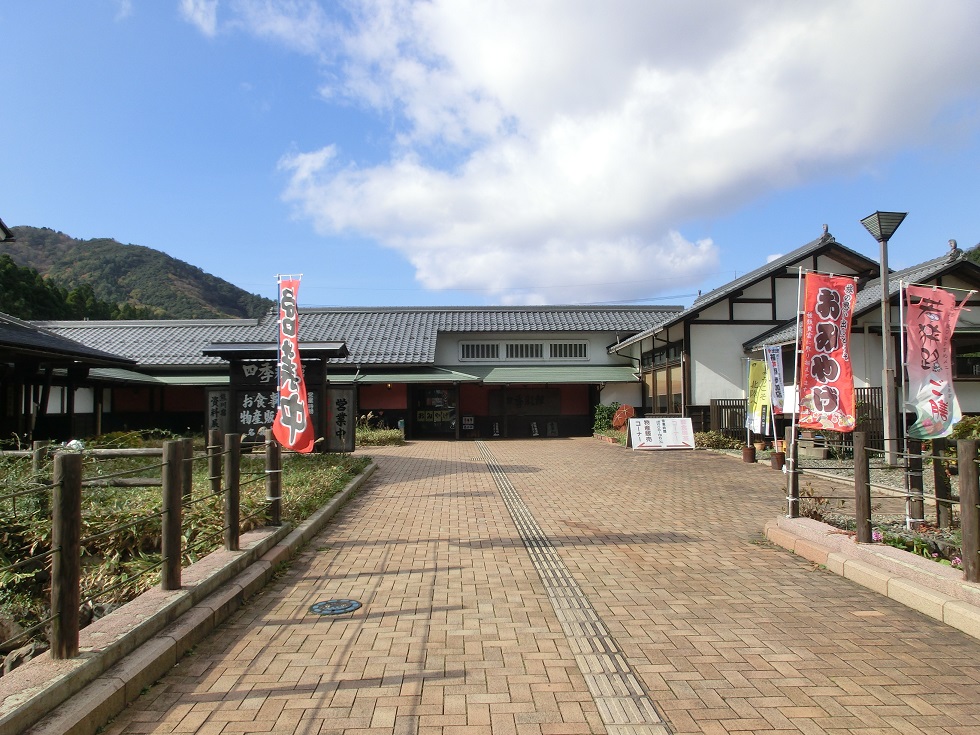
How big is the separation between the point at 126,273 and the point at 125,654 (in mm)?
70560

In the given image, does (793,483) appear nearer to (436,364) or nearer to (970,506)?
(970,506)

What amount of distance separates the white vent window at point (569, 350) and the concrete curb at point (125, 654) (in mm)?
23108

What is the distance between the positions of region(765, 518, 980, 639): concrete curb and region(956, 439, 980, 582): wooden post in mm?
144

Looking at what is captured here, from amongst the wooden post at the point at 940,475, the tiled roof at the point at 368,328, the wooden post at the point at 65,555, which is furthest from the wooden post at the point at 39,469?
the tiled roof at the point at 368,328

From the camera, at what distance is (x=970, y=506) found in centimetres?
485

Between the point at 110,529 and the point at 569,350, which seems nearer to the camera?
the point at 110,529

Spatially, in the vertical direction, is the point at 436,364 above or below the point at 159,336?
below

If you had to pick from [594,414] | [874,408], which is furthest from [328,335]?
[874,408]

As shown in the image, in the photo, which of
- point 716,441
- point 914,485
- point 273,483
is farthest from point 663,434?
point 273,483

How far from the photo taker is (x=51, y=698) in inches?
123

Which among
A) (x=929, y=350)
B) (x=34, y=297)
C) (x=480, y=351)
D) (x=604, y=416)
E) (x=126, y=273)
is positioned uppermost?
(x=126, y=273)

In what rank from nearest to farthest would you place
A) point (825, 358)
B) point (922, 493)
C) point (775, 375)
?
point (922, 493) < point (825, 358) < point (775, 375)

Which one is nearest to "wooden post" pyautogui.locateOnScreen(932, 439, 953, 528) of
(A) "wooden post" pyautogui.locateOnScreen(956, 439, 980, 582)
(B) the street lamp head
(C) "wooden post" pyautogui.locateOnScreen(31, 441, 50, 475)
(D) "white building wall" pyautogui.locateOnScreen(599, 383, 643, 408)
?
(A) "wooden post" pyautogui.locateOnScreen(956, 439, 980, 582)

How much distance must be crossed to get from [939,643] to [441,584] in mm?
3694
